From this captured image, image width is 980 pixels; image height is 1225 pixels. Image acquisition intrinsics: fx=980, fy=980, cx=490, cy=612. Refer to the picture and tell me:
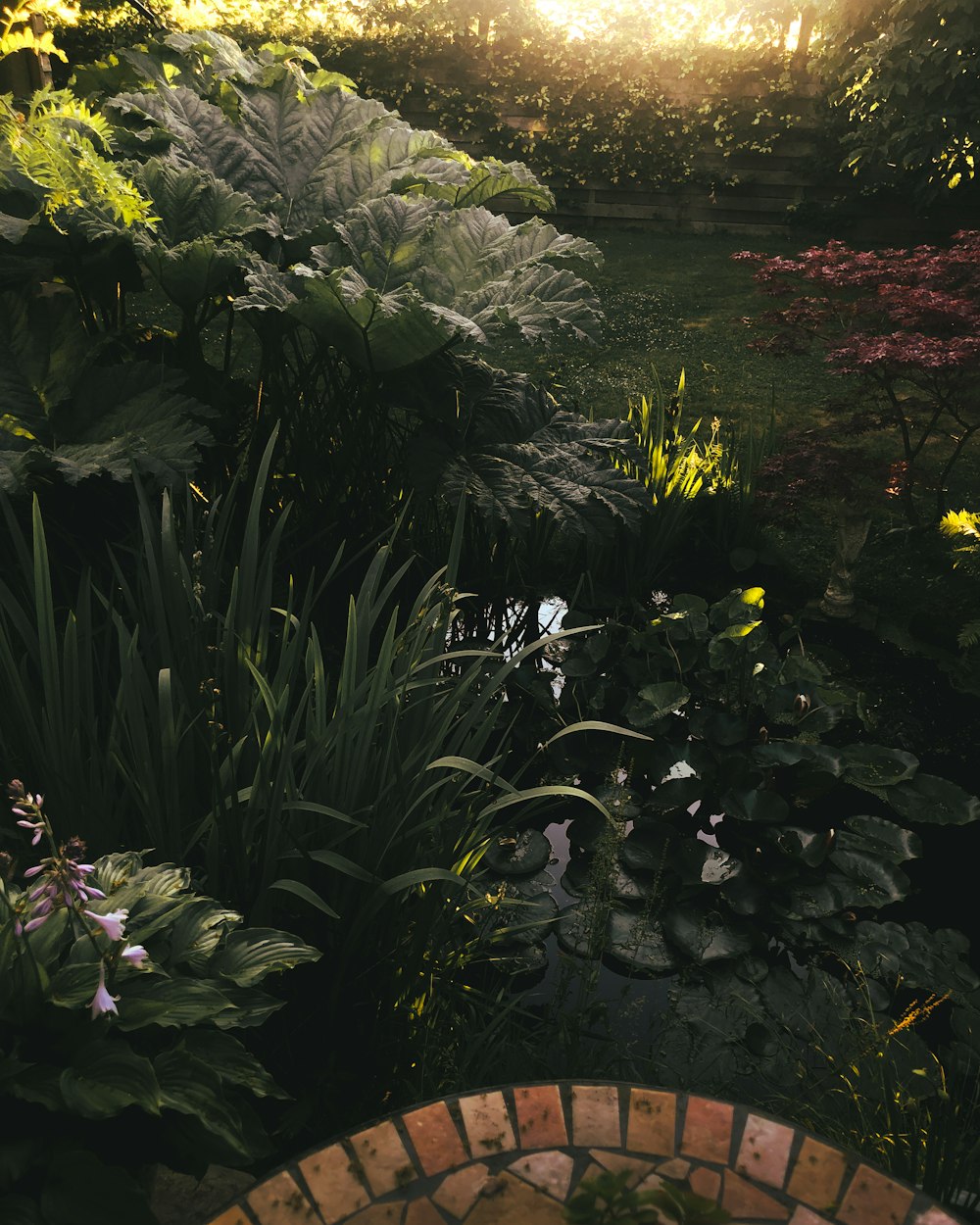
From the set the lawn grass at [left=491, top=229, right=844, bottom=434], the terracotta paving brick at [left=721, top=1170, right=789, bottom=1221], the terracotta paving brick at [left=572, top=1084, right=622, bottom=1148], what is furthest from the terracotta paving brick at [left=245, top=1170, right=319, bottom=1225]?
the lawn grass at [left=491, top=229, right=844, bottom=434]

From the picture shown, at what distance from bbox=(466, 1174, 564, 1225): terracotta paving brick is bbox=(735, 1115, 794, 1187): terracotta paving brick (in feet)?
0.54

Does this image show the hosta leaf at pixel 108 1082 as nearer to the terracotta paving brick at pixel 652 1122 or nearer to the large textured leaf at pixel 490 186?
the terracotta paving brick at pixel 652 1122

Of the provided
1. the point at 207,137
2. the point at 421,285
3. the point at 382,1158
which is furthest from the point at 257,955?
the point at 207,137

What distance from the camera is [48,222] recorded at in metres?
2.33

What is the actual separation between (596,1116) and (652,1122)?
0.16ft

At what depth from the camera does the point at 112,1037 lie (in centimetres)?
105

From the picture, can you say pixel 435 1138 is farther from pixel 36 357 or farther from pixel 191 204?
pixel 191 204

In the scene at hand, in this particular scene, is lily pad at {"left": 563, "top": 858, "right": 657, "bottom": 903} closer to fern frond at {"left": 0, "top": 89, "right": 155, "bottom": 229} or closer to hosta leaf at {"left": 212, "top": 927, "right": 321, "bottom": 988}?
hosta leaf at {"left": 212, "top": 927, "right": 321, "bottom": 988}

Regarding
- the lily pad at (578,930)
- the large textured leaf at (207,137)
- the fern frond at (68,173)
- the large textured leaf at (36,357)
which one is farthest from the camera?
the large textured leaf at (207,137)


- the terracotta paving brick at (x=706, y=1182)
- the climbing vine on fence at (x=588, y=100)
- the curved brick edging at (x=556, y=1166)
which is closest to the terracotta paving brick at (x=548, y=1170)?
the curved brick edging at (x=556, y=1166)

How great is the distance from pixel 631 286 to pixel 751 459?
12.9 ft

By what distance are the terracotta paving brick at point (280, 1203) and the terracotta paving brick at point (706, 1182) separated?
0.31 meters

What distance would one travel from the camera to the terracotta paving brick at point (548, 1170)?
823 mm

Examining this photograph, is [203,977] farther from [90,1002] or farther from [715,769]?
[715,769]
